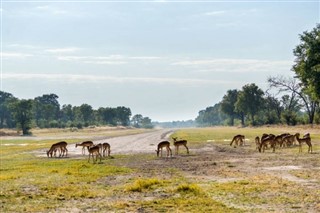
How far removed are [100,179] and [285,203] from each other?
11813mm

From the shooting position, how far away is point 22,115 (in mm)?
133375

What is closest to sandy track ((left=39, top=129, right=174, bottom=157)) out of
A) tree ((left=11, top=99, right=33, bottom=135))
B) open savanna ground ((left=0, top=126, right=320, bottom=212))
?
open savanna ground ((left=0, top=126, right=320, bottom=212))

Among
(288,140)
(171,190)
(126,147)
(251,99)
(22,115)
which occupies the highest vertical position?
(251,99)

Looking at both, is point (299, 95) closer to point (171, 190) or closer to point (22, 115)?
point (22, 115)

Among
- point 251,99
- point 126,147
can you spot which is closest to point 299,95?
point 251,99

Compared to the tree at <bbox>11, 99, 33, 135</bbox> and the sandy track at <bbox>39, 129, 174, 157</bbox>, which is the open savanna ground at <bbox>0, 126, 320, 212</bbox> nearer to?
the sandy track at <bbox>39, 129, 174, 157</bbox>

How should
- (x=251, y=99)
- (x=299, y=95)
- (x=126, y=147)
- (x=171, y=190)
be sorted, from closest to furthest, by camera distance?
1. (x=171, y=190)
2. (x=126, y=147)
3. (x=299, y=95)
4. (x=251, y=99)

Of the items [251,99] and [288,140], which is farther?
[251,99]

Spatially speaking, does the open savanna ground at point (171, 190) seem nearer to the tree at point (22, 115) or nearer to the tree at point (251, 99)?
the tree at point (22, 115)

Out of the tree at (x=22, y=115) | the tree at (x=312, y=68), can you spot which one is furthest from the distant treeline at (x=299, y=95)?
the tree at (x=22, y=115)

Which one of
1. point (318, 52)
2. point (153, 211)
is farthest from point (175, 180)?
point (318, 52)

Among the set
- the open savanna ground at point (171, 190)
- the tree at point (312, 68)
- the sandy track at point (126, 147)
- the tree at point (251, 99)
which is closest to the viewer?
the open savanna ground at point (171, 190)

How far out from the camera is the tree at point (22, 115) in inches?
5226

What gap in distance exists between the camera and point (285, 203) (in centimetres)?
1639
